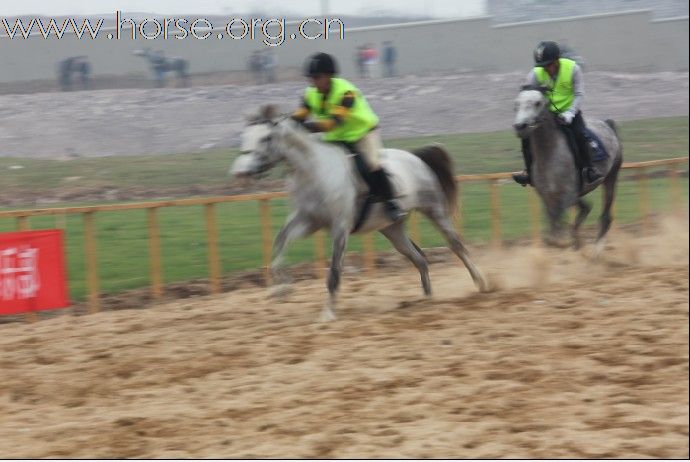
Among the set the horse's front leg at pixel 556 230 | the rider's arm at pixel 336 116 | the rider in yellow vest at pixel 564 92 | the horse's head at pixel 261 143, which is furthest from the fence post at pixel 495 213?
the horse's head at pixel 261 143

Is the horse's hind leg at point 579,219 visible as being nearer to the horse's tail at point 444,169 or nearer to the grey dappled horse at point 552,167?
the grey dappled horse at point 552,167

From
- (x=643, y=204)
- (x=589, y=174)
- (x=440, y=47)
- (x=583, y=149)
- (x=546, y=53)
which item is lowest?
(x=643, y=204)

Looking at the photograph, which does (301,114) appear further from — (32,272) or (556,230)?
(556,230)

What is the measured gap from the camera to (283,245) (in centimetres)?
982

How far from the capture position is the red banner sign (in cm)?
1056

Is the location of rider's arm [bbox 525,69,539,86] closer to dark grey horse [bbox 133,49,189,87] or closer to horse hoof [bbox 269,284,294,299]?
horse hoof [bbox 269,284,294,299]

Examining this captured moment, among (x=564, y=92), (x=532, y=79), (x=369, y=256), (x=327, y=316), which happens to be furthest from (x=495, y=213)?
(x=327, y=316)

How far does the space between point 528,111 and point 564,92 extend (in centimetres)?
101

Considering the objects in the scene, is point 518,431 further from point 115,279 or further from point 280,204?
point 280,204

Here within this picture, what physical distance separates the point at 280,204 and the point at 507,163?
4004 millimetres

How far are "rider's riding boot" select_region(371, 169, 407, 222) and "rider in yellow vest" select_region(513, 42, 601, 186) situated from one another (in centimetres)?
236

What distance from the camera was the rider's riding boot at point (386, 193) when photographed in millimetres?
10328

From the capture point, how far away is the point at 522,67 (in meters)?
22.3

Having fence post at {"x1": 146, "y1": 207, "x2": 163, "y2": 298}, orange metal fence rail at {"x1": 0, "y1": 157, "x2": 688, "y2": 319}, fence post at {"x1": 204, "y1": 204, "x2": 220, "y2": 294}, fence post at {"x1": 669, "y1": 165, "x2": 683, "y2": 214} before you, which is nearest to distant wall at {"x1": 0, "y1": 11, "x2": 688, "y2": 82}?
orange metal fence rail at {"x1": 0, "y1": 157, "x2": 688, "y2": 319}
